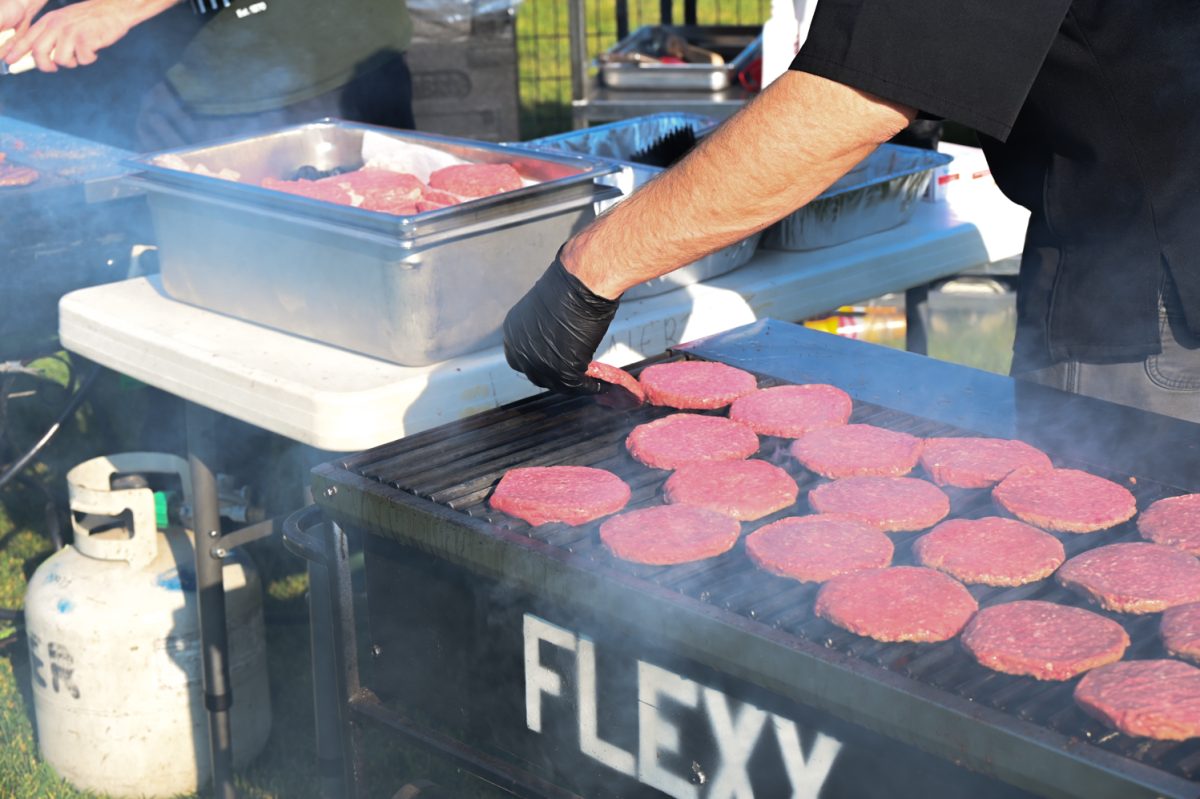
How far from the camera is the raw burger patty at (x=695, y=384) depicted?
2.36 metres

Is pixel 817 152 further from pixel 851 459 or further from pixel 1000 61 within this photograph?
pixel 851 459

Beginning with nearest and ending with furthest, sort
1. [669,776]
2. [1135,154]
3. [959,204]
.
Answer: [669,776], [1135,154], [959,204]

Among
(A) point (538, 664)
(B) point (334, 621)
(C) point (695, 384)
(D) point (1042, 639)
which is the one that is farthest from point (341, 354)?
(D) point (1042, 639)

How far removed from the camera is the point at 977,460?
82.0 inches

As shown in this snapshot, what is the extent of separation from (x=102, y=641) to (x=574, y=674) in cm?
174

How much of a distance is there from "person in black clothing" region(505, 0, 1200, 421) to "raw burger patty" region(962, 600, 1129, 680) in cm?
67

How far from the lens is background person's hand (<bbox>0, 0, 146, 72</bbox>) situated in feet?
11.5

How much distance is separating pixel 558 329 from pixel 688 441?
31 centimetres

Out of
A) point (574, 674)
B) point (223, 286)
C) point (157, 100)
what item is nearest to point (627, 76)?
point (157, 100)

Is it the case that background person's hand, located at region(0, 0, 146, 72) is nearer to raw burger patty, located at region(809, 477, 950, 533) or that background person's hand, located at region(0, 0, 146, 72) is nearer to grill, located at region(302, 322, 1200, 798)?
grill, located at region(302, 322, 1200, 798)

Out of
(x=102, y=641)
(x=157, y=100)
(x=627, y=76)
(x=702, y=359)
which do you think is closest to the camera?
(x=702, y=359)

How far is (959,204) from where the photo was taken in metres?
3.73

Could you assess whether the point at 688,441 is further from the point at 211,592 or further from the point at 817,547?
the point at 211,592

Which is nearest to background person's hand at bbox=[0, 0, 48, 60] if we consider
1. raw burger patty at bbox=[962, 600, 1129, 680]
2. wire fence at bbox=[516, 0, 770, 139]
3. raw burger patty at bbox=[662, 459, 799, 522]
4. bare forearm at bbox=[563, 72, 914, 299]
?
bare forearm at bbox=[563, 72, 914, 299]
